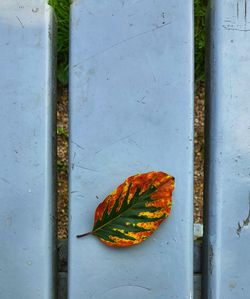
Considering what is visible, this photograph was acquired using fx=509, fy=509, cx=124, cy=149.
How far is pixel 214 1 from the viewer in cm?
111

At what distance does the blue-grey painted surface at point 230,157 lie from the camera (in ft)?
3.54

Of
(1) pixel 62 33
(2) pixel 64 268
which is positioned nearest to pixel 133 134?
(2) pixel 64 268

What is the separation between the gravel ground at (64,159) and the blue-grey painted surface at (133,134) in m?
0.34

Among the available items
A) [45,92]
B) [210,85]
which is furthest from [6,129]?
[210,85]

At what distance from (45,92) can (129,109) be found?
0.19m

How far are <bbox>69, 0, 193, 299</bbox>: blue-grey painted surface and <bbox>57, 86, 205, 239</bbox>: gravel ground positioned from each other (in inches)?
13.4

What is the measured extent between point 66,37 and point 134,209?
0.59 metres

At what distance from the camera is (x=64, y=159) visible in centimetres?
146

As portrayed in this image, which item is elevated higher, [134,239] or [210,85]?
[210,85]

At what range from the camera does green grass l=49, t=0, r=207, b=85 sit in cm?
141

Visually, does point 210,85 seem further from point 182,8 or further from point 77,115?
point 77,115

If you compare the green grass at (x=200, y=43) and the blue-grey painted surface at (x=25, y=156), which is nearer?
the blue-grey painted surface at (x=25, y=156)

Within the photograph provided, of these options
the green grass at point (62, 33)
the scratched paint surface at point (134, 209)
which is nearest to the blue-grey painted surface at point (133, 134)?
the scratched paint surface at point (134, 209)

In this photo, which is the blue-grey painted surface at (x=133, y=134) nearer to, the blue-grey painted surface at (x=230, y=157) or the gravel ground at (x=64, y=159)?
the blue-grey painted surface at (x=230, y=157)
